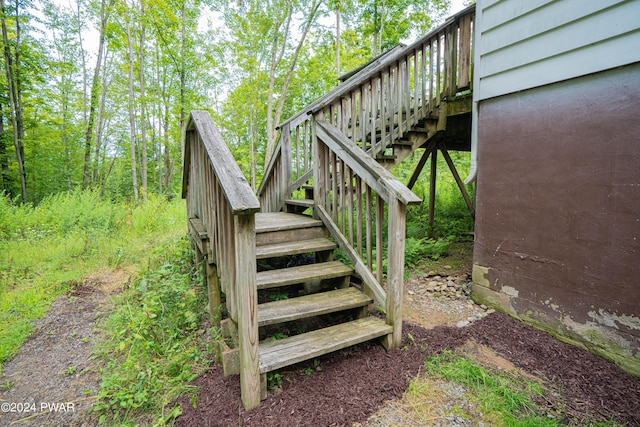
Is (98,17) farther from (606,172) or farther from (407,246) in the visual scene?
(606,172)

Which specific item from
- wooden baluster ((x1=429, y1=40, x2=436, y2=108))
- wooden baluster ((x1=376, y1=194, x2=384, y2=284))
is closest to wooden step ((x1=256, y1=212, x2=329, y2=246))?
wooden baluster ((x1=376, y1=194, x2=384, y2=284))

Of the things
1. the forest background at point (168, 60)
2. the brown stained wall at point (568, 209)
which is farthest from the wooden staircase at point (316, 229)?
the forest background at point (168, 60)

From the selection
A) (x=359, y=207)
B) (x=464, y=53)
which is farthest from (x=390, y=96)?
(x=359, y=207)

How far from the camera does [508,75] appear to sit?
9.23 feet

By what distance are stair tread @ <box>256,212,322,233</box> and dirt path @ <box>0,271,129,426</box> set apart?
1782 millimetres

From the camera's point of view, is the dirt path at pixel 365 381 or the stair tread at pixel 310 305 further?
the stair tread at pixel 310 305

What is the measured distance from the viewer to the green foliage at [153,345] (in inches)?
79.0

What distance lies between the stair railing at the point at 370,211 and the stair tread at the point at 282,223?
0.15 metres

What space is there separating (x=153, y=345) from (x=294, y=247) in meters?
1.45

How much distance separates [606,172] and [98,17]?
15276 millimetres

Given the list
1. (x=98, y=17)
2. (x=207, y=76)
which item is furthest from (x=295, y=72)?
(x=98, y=17)

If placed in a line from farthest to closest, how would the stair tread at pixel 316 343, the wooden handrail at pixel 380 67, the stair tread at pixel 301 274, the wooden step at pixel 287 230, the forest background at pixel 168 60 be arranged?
the forest background at pixel 168 60 → the wooden handrail at pixel 380 67 → the wooden step at pixel 287 230 → the stair tread at pixel 301 274 → the stair tread at pixel 316 343

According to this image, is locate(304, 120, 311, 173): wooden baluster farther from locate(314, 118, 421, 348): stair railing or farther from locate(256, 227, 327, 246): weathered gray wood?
locate(256, 227, 327, 246): weathered gray wood

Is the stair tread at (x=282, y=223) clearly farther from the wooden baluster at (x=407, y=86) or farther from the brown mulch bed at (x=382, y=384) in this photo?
the wooden baluster at (x=407, y=86)
